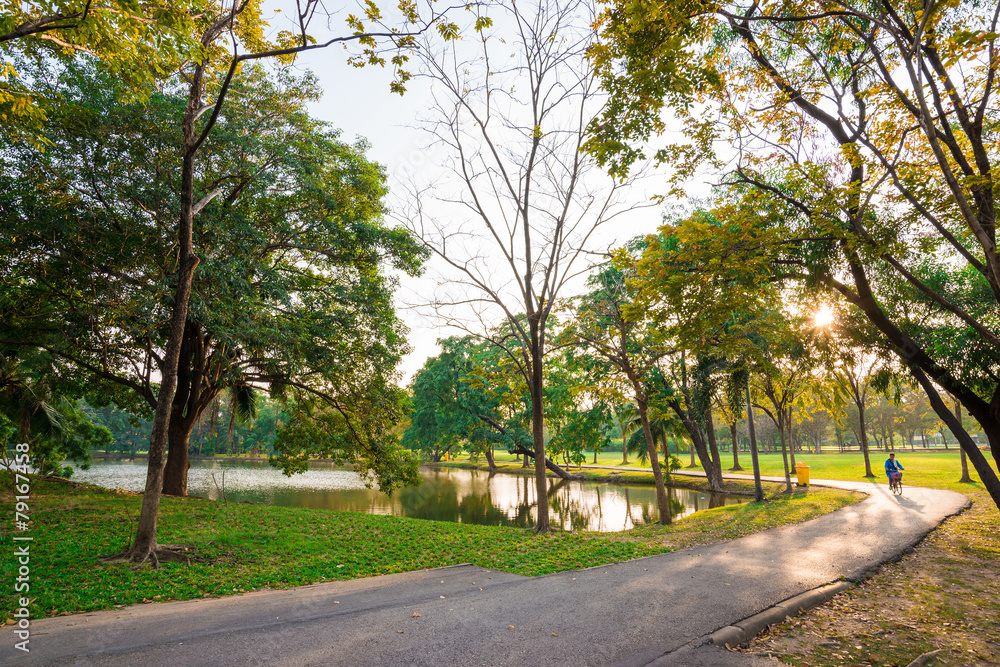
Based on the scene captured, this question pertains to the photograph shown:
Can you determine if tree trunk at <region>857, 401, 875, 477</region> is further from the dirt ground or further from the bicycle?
the dirt ground

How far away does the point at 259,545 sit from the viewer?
925 cm

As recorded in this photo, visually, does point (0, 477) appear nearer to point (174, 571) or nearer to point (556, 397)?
point (174, 571)

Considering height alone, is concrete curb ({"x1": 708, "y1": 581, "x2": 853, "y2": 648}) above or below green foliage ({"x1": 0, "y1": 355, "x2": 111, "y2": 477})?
below

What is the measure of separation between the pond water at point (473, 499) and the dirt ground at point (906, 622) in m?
10.8

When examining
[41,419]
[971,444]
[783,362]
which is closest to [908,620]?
[971,444]

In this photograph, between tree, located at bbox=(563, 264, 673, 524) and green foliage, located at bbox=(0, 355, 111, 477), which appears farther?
tree, located at bbox=(563, 264, 673, 524)

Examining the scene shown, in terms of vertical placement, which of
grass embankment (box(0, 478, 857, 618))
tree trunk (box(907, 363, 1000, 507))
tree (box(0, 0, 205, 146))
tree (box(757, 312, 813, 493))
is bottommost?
grass embankment (box(0, 478, 857, 618))

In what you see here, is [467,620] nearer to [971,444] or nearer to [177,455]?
[971,444]

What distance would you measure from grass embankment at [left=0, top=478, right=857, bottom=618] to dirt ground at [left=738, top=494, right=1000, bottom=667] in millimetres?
3571

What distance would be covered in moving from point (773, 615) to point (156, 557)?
8938mm

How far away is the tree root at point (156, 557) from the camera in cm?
720

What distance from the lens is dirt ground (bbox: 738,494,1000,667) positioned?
4.29 metres

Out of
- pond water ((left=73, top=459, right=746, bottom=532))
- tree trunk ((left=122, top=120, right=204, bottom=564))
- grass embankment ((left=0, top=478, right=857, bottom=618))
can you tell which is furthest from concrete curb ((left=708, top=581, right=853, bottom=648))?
pond water ((left=73, top=459, right=746, bottom=532))

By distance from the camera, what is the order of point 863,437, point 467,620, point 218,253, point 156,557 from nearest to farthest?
point 467,620, point 156,557, point 218,253, point 863,437
